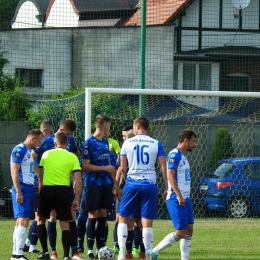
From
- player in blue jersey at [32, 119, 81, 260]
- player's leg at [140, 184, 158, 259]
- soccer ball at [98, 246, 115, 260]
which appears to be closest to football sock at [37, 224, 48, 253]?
player in blue jersey at [32, 119, 81, 260]

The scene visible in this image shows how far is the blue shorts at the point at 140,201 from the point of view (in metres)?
9.03

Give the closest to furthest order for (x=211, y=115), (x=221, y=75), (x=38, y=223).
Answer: (x=38, y=223)
(x=211, y=115)
(x=221, y=75)

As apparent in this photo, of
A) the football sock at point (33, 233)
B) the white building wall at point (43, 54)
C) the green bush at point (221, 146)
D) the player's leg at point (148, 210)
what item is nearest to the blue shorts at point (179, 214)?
the player's leg at point (148, 210)

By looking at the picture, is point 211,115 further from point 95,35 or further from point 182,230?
point 95,35

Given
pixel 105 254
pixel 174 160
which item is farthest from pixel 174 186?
pixel 105 254

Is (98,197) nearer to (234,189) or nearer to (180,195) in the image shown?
(180,195)

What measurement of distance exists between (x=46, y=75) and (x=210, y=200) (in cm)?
1146

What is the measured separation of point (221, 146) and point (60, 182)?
27.2 feet

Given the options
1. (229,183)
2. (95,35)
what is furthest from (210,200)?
(95,35)

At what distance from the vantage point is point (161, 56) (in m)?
25.1

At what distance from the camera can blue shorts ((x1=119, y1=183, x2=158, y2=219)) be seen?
9031 millimetres

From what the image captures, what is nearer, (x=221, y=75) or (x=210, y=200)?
(x=210, y=200)

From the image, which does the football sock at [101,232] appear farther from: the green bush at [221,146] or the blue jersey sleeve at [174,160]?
the green bush at [221,146]

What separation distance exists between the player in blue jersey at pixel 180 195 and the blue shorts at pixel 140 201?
0.35m
